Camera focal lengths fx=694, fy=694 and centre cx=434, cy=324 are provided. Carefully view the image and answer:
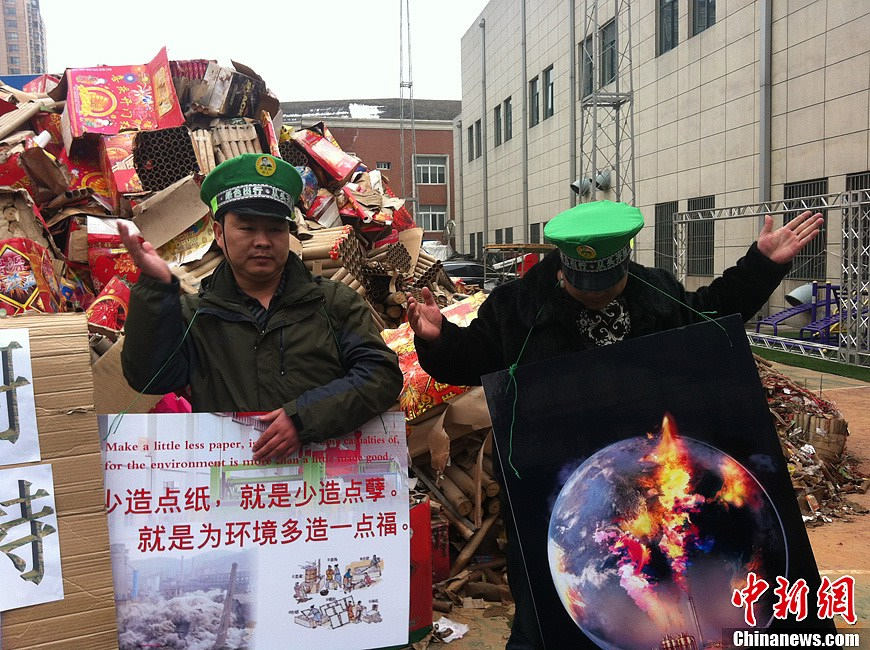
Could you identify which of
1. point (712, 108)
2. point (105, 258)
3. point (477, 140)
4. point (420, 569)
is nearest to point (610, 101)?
point (712, 108)

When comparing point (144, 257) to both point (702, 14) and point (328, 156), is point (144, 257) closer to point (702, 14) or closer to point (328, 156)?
point (328, 156)

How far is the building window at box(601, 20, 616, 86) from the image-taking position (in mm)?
20891

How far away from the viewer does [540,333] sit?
218 cm

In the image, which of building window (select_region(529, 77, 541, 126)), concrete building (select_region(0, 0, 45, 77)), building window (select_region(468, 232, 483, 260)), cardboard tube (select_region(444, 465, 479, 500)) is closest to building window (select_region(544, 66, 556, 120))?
building window (select_region(529, 77, 541, 126))

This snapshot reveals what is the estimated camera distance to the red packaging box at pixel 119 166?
5961mm

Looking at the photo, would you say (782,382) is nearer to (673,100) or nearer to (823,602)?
(823,602)

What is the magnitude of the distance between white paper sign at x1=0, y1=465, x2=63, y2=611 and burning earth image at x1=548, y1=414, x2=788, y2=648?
1.30 metres

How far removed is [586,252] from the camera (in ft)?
6.63

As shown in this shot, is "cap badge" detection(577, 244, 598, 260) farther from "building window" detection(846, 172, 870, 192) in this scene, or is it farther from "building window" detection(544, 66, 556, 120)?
"building window" detection(544, 66, 556, 120)

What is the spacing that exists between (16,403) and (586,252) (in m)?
1.58

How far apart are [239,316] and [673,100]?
17.9 meters

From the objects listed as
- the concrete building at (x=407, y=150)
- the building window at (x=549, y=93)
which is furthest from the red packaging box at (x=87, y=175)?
the concrete building at (x=407, y=150)

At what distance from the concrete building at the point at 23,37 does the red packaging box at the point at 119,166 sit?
9281 centimetres

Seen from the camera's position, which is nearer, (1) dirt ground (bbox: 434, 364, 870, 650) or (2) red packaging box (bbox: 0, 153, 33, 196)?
(1) dirt ground (bbox: 434, 364, 870, 650)
